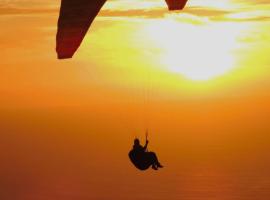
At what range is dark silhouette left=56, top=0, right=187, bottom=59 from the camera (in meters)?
10.7

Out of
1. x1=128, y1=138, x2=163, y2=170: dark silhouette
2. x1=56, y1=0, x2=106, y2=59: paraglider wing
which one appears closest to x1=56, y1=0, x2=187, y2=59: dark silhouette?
x1=56, y1=0, x2=106, y2=59: paraglider wing

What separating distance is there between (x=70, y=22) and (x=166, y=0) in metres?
1.79

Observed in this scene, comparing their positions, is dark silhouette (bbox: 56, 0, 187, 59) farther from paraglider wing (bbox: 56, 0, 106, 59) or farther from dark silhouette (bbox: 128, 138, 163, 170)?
dark silhouette (bbox: 128, 138, 163, 170)

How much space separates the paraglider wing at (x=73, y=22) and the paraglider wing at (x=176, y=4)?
1.54 meters

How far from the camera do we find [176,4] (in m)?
11.8

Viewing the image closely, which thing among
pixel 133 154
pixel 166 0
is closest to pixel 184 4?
pixel 166 0

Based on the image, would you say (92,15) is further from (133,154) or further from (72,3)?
(133,154)

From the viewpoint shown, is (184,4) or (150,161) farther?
(150,161)

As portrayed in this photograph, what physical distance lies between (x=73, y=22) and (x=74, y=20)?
0.31 feet

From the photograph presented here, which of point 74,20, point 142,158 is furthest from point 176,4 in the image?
point 142,158

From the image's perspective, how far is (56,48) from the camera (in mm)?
12719

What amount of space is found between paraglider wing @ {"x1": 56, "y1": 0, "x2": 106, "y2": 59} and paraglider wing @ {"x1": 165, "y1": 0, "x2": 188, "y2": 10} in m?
1.54

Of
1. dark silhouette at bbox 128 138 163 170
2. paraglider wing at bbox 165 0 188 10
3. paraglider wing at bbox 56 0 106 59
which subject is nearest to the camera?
paraglider wing at bbox 56 0 106 59

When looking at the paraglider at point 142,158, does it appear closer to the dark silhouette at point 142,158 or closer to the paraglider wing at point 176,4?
the dark silhouette at point 142,158
